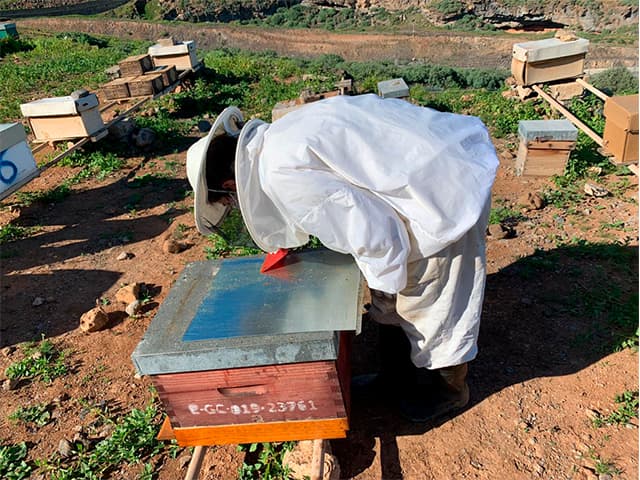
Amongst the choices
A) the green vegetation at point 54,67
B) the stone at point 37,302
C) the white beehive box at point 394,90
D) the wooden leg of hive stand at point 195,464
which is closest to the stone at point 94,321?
the stone at point 37,302

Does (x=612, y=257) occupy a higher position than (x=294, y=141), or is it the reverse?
(x=294, y=141)

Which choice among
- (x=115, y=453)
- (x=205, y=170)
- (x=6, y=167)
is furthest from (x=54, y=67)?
(x=205, y=170)

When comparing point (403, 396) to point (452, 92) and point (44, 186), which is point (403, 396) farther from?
point (452, 92)

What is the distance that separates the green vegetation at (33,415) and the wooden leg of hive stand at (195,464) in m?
1.20

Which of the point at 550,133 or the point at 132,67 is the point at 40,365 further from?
the point at 132,67

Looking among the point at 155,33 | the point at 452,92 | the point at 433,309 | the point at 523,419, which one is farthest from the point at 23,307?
the point at 155,33

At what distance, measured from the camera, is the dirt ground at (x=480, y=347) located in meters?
2.43

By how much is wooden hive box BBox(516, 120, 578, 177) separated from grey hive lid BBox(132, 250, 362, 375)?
11.5 ft

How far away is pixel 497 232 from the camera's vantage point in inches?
166

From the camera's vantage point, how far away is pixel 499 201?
501 centimetres

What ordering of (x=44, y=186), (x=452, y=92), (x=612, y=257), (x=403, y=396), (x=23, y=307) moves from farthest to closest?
1. (x=452, y=92)
2. (x=44, y=186)
3. (x=23, y=307)
4. (x=612, y=257)
5. (x=403, y=396)

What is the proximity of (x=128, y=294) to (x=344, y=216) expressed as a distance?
8.65 ft

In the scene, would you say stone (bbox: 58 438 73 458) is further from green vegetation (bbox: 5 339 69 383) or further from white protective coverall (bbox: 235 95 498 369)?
white protective coverall (bbox: 235 95 498 369)

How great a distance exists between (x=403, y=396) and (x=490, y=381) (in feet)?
1.73
